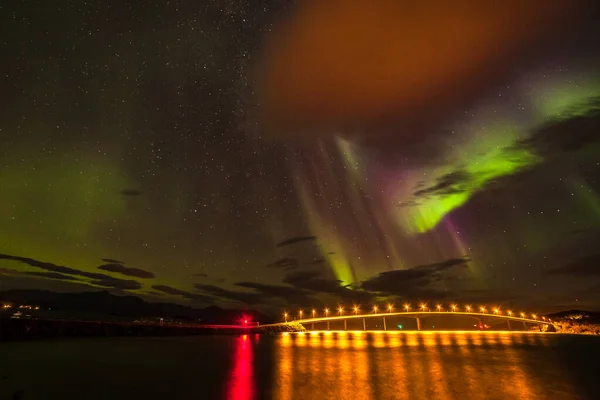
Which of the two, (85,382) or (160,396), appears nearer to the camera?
(160,396)

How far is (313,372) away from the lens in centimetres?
3972

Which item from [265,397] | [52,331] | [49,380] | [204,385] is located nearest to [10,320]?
[52,331]

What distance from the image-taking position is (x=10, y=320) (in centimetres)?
13538

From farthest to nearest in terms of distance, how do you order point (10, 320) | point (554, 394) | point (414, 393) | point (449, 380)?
1. point (10, 320)
2. point (449, 380)
3. point (554, 394)
4. point (414, 393)

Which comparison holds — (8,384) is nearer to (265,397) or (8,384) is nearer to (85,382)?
(85,382)

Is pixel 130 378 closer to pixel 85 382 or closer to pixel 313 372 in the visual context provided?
pixel 85 382

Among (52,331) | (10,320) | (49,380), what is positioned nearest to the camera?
(49,380)

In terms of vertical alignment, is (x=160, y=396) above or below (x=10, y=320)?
below

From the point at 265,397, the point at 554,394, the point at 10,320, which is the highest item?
the point at 10,320

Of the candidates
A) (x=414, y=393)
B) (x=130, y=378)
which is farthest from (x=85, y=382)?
(x=414, y=393)

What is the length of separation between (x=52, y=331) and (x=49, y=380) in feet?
522

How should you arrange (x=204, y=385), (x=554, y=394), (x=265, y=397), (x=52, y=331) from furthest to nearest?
(x=52, y=331)
(x=204, y=385)
(x=554, y=394)
(x=265, y=397)

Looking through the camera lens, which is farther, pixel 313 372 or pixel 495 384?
pixel 313 372

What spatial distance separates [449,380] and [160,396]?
26674 mm
